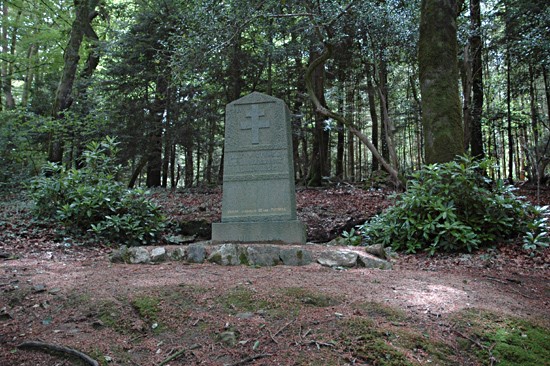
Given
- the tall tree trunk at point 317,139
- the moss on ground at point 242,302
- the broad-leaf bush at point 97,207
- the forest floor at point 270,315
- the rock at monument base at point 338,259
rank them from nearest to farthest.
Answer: the forest floor at point 270,315 < the moss on ground at point 242,302 < the rock at monument base at point 338,259 < the broad-leaf bush at point 97,207 < the tall tree trunk at point 317,139

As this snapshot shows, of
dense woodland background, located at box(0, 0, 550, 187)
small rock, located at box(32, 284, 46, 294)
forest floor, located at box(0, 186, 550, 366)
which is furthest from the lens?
dense woodland background, located at box(0, 0, 550, 187)

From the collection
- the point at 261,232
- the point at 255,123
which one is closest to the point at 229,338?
the point at 261,232

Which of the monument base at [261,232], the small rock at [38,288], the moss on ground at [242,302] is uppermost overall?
the monument base at [261,232]

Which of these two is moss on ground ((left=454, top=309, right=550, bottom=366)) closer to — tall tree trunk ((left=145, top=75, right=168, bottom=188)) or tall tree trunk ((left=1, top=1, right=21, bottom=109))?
tall tree trunk ((left=145, top=75, right=168, bottom=188))

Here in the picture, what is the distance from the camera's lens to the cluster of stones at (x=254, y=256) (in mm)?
4965

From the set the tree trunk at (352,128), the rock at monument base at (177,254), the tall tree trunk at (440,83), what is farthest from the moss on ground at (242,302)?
the tree trunk at (352,128)

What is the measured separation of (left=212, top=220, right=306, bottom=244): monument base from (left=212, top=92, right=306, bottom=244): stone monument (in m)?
0.02

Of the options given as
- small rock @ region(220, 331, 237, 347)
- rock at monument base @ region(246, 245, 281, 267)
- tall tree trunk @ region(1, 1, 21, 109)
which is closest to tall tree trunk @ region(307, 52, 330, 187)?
rock at monument base @ region(246, 245, 281, 267)

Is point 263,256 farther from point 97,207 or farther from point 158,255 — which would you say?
point 97,207

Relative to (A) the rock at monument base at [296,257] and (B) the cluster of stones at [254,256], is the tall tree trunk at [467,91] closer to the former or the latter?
(B) the cluster of stones at [254,256]

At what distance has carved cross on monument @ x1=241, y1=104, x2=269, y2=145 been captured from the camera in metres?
6.93

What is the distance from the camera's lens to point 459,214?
6.38m

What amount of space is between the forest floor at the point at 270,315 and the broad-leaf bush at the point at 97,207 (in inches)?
107

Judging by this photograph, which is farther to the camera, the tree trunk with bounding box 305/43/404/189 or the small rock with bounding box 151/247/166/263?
the tree trunk with bounding box 305/43/404/189
